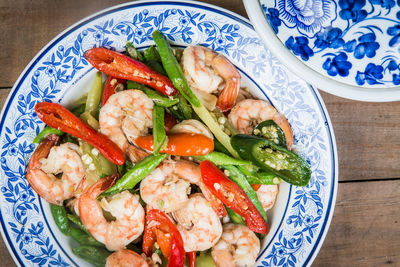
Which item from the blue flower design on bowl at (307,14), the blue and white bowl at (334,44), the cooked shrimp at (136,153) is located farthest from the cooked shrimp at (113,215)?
the blue flower design on bowl at (307,14)

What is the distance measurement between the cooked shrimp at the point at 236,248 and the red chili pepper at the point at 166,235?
0.23 m

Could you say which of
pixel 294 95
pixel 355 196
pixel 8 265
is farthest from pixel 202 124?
pixel 8 265

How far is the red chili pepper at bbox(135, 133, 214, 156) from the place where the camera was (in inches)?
79.8

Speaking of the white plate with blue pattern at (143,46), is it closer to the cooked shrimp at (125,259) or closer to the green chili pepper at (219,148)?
the cooked shrimp at (125,259)

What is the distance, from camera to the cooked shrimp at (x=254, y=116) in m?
2.21

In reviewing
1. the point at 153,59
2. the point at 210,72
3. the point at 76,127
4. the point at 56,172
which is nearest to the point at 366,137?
the point at 210,72

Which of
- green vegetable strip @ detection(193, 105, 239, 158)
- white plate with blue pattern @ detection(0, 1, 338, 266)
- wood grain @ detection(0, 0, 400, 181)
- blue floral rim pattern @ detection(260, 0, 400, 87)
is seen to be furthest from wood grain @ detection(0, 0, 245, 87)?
blue floral rim pattern @ detection(260, 0, 400, 87)

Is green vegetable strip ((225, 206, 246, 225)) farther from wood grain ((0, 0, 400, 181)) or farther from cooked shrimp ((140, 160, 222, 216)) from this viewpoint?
wood grain ((0, 0, 400, 181))

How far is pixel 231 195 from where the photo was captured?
213cm

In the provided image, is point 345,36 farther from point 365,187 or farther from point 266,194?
point 365,187

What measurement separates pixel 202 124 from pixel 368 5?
44.3 inches

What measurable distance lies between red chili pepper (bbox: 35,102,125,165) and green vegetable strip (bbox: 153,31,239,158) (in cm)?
55

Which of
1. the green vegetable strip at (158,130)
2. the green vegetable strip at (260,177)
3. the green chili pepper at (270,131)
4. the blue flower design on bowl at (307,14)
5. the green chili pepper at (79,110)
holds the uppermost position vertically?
the blue flower design on bowl at (307,14)

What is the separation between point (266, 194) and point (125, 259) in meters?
1.00
